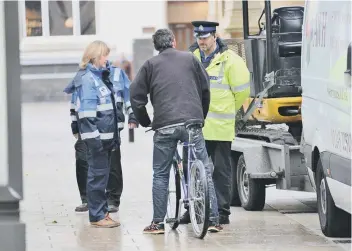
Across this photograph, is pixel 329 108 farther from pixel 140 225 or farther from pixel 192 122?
pixel 140 225

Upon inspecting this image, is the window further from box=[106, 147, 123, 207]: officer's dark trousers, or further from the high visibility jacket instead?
the high visibility jacket

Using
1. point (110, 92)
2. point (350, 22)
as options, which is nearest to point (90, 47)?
point (110, 92)

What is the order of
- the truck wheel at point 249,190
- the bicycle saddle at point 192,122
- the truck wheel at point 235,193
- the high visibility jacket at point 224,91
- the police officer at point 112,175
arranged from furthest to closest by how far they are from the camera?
1. the truck wheel at point 235,193
2. the police officer at point 112,175
3. the truck wheel at point 249,190
4. the high visibility jacket at point 224,91
5. the bicycle saddle at point 192,122

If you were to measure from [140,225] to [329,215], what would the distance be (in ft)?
6.50

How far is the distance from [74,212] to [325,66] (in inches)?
138

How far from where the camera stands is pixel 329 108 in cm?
880

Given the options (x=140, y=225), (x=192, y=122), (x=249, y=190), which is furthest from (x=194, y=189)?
(x=249, y=190)

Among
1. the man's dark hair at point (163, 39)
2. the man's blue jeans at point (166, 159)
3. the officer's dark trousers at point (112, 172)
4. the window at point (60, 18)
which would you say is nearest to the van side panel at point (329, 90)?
the man's blue jeans at point (166, 159)

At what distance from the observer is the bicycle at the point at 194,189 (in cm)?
905

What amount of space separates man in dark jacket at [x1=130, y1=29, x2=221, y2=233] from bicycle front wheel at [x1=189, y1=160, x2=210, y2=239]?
0.14 meters

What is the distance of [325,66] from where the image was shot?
9.02 meters

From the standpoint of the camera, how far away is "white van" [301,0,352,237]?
8250 mm

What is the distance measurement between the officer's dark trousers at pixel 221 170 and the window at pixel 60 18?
1124 inches

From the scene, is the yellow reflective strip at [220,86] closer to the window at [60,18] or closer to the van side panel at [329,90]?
the van side panel at [329,90]
